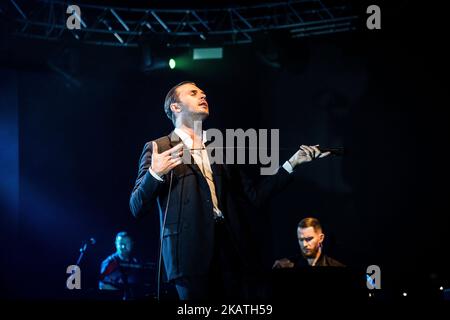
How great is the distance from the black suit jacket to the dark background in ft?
15.4

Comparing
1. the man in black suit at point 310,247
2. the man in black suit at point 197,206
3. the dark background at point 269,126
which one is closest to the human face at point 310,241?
the man in black suit at point 310,247

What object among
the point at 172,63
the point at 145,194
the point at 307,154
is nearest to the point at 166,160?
the point at 145,194

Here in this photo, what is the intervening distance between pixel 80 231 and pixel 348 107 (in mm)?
4287

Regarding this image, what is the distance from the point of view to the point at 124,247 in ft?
26.5

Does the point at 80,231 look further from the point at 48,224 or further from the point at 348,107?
the point at 348,107

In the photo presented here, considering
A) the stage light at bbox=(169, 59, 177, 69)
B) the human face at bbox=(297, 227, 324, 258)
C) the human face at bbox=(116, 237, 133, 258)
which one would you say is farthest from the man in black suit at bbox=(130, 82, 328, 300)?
the human face at bbox=(116, 237, 133, 258)

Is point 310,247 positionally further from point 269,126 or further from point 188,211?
point 269,126

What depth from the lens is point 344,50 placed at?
8.43 m

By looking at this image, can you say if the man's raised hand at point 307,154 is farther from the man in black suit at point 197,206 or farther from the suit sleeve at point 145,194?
the suit sleeve at point 145,194

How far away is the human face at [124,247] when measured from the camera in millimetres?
8070

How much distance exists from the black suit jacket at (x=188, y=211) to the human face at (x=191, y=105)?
0.17 meters

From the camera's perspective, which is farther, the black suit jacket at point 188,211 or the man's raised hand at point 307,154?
the man's raised hand at point 307,154

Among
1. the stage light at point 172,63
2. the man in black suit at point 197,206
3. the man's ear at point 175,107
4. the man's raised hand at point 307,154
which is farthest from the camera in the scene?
the stage light at point 172,63

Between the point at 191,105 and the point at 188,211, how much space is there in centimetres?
74
